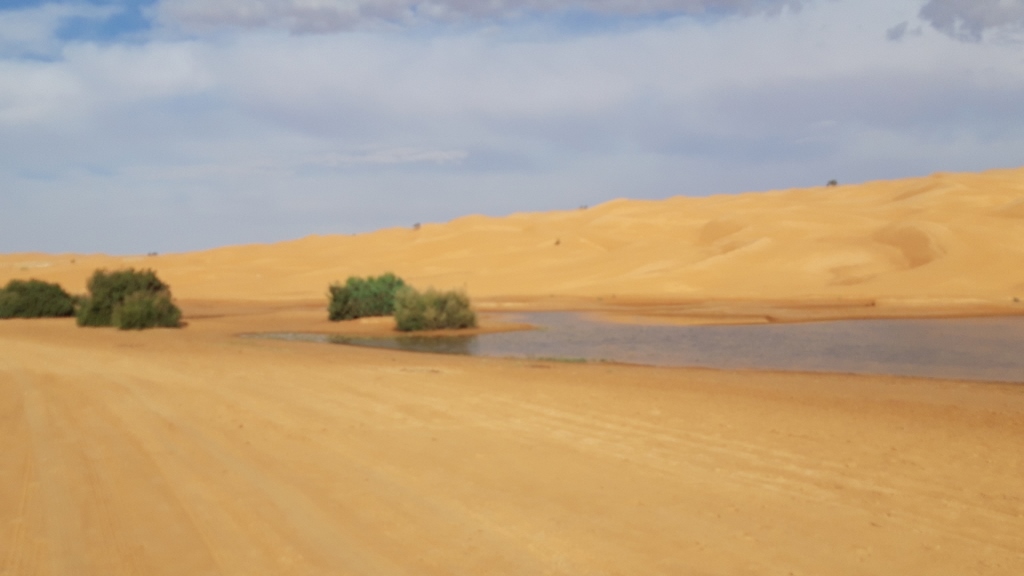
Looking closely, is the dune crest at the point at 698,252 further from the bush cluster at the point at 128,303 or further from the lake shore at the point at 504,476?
the lake shore at the point at 504,476

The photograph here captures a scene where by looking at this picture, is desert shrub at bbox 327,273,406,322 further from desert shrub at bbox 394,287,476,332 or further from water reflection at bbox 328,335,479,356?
water reflection at bbox 328,335,479,356

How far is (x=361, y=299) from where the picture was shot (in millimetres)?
34656

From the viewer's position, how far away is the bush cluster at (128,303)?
29.0 metres

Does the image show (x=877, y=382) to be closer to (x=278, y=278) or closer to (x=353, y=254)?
(x=278, y=278)

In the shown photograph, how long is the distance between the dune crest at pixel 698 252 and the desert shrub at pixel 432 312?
50.2 ft

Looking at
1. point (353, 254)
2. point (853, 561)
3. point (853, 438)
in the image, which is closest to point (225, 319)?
point (853, 438)

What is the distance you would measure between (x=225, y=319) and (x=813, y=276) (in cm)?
2731

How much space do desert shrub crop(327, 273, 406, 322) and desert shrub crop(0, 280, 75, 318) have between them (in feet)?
36.1

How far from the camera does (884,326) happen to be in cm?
2666

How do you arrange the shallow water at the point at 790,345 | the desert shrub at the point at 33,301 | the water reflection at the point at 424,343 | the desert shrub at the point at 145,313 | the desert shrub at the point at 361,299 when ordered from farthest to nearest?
the desert shrub at the point at 33,301 → the desert shrub at the point at 361,299 → the desert shrub at the point at 145,313 → the water reflection at the point at 424,343 → the shallow water at the point at 790,345

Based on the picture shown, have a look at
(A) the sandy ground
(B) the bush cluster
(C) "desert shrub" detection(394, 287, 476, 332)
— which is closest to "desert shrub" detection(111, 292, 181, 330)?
(B) the bush cluster

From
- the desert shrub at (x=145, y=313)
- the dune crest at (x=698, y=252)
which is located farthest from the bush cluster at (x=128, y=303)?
the dune crest at (x=698, y=252)

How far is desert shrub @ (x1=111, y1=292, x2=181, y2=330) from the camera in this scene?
28.9 meters

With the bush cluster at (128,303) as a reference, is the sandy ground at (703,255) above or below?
above
